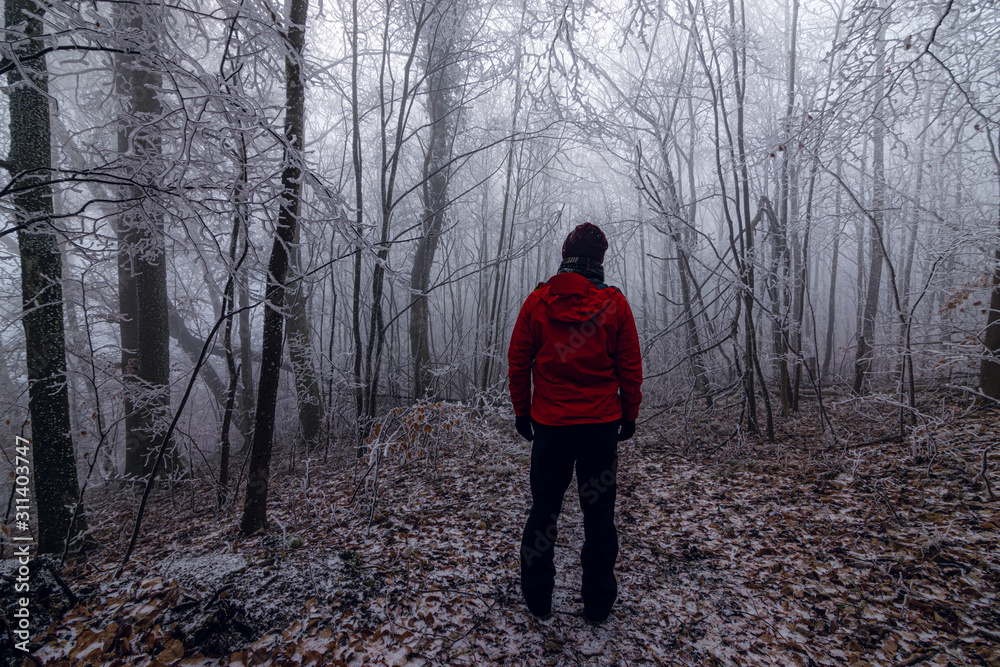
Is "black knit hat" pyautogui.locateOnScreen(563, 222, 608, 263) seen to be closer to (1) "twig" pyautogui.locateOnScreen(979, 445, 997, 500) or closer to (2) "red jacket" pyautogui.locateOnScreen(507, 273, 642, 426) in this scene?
(2) "red jacket" pyautogui.locateOnScreen(507, 273, 642, 426)

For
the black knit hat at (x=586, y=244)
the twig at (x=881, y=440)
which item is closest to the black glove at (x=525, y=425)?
the black knit hat at (x=586, y=244)

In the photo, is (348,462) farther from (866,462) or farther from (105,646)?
(866,462)

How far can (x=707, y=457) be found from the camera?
491 cm

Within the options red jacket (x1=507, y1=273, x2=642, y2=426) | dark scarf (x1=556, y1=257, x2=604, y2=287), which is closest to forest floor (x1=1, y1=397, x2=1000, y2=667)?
red jacket (x1=507, y1=273, x2=642, y2=426)

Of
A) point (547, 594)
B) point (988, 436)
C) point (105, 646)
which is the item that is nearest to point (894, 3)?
point (988, 436)

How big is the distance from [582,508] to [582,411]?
21.5 inches

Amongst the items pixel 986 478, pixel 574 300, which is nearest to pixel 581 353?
pixel 574 300

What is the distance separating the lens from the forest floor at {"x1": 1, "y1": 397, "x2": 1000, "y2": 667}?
209 cm

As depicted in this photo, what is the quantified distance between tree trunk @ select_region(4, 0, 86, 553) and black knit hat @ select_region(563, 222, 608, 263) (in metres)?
3.48

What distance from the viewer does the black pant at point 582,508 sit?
2.24 meters

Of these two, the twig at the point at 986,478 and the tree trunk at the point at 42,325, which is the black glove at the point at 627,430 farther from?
the tree trunk at the point at 42,325

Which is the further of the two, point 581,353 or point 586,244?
point 586,244

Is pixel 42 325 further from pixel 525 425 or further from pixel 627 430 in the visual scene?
pixel 627 430

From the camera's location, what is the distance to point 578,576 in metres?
2.80
